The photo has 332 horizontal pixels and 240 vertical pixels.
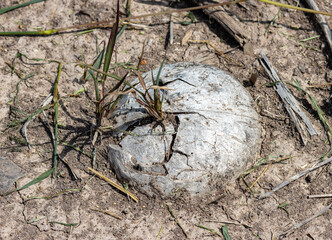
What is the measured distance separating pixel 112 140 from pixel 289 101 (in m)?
1.57

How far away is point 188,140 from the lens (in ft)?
8.36

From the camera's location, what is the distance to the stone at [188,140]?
2557 mm

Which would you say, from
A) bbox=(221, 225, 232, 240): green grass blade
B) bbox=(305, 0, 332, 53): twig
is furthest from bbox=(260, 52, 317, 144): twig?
bbox=(221, 225, 232, 240): green grass blade

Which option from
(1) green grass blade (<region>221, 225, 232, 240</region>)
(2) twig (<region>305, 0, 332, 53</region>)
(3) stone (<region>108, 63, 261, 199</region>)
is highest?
(2) twig (<region>305, 0, 332, 53</region>)

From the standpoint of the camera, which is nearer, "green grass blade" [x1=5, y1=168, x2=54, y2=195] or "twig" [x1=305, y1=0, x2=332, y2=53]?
"green grass blade" [x1=5, y1=168, x2=54, y2=195]

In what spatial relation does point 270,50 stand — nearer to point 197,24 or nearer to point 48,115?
point 197,24

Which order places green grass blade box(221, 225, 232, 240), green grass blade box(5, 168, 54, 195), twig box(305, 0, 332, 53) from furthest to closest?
twig box(305, 0, 332, 53) < green grass blade box(5, 168, 54, 195) < green grass blade box(221, 225, 232, 240)

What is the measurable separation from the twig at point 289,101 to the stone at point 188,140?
506 mm

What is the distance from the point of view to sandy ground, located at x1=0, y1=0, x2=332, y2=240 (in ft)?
8.98

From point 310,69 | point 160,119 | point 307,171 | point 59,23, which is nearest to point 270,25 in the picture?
point 310,69

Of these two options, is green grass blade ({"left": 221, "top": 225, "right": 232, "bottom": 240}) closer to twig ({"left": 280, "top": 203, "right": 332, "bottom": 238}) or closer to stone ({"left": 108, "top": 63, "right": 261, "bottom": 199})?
stone ({"left": 108, "top": 63, "right": 261, "bottom": 199})

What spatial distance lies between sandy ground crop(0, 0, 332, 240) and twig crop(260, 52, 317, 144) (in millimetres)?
53

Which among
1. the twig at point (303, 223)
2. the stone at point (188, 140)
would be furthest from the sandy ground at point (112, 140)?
the stone at point (188, 140)

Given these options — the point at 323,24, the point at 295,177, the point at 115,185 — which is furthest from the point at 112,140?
the point at 323,24
